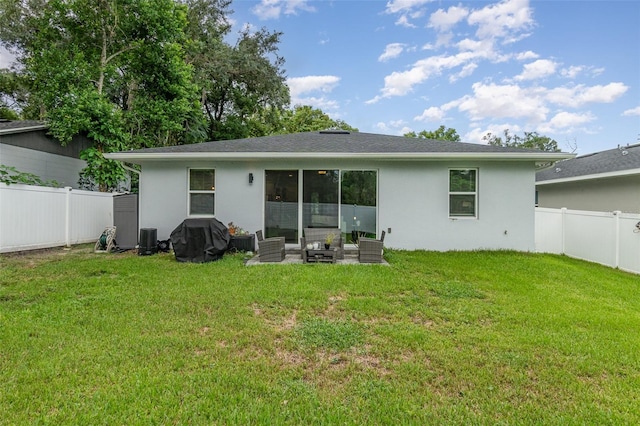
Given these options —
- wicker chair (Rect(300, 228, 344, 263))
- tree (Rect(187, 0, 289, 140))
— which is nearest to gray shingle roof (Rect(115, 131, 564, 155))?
wicker chair (Rect(300, 228, 344, 263))

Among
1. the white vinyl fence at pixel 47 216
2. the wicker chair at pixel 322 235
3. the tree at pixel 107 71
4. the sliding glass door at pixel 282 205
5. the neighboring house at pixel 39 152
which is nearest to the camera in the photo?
the white vinyl fence at pixel 47 216

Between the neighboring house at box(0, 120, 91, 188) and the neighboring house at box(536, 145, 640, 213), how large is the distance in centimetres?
1872

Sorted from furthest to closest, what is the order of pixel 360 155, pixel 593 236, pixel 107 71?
pixel 107 71
pixel 593 236
pixel 360 155

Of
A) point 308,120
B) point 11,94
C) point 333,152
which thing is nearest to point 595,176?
point 333,152

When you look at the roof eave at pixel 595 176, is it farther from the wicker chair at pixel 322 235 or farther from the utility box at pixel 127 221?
the utility box at pixel 127 221

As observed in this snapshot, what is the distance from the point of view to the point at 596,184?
997cm

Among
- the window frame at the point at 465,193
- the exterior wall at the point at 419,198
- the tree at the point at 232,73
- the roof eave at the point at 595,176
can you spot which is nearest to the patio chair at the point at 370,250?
the exterior wall at the point at 419,198

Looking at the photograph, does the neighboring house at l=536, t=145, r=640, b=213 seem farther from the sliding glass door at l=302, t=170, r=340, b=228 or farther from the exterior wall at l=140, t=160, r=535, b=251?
the sliding glass door at l=302, t=170, r=340, b=228

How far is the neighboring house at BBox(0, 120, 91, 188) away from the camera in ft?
31.6

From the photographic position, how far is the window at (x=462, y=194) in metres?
7.61

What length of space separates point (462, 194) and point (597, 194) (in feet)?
20.0

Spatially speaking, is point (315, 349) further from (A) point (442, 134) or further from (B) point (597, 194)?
(A) point (442, 134)

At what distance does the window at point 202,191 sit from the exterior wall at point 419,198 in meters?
0.17

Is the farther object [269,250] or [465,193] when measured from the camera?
[465,193]
